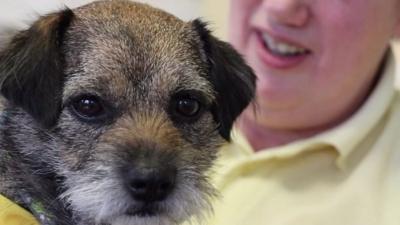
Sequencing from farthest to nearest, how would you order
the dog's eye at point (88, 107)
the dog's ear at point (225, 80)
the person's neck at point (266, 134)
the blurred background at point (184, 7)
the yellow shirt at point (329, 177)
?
the blurred background at point (184, 7), the person's neck at point (266, 134), the yellow shirt at point (329, 177), the dog's ear at point (225, 80), the dog's eye at point (88, 107)

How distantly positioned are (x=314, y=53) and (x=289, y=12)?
156 mm

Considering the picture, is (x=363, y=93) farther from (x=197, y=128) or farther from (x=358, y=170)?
(x=197, y=128)

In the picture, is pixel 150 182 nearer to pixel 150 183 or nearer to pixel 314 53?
pixel 150 183

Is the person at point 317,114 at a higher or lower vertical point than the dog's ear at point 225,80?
lower

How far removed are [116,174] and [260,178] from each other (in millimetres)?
856

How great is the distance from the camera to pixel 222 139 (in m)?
1.44

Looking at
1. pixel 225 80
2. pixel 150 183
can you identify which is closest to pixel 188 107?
pixel 225 80

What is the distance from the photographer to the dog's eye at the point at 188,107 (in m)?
1.28

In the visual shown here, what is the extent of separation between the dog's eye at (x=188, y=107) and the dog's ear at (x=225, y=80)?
0.07 meters

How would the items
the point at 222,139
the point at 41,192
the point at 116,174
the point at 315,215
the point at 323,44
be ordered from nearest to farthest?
1. the point at 116,174
2. the point at 41,192
3. the point at 222,139
4. the point at 315,215
5. the point at 323,44

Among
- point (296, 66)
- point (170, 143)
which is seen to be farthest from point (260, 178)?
point (170, 143)

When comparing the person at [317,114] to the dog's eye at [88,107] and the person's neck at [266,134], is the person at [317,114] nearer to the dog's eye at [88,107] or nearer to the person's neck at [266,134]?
the person's neck at [266,134]

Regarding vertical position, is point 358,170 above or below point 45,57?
below

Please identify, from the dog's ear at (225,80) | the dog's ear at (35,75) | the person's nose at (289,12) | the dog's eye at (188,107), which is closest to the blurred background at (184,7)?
the person's nose at (289,12)
